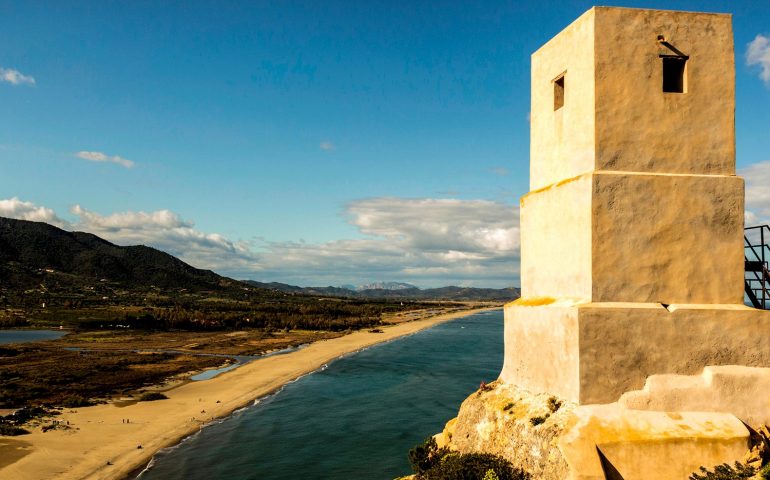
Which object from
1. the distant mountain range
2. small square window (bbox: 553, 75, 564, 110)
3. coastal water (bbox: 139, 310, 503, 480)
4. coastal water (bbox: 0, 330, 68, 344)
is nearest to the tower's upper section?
small square window (bbox: 553, 75, 564, 110)

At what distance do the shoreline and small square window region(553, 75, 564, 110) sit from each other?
759 inches

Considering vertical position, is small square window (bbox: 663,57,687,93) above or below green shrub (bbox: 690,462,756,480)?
above

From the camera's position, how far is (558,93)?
10086mm

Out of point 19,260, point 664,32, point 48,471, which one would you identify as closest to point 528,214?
point 664,32

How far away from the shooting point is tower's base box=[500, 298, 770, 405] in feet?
26.8

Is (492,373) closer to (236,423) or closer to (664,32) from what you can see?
(236,423)

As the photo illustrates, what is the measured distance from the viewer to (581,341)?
26.8 feet

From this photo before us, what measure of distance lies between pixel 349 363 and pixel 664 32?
145 ft

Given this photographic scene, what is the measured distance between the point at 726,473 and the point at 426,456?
5.50 meters

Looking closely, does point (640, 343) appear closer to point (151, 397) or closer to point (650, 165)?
point (650, 165)

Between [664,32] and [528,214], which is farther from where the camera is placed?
[528,214]

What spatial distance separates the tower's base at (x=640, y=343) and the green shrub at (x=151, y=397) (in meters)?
29.0

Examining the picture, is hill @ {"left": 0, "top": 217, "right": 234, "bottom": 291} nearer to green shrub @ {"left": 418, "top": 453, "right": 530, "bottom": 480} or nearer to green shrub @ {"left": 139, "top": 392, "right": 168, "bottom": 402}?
green shrub @ {"left": 139, "top": 392, "right": 168, "bottom": 402}

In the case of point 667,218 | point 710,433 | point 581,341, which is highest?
point 667,218
